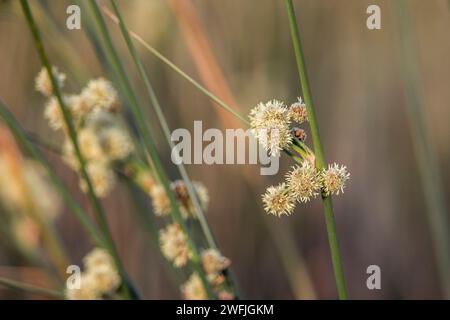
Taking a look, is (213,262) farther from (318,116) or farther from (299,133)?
(318,116)

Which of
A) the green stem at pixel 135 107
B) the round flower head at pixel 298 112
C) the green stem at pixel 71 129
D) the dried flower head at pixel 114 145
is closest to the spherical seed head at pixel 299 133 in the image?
the round flower head at pixel 298 112

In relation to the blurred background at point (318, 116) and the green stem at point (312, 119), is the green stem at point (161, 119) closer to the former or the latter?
the green stem at point (312, 119)

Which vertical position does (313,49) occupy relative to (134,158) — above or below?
above

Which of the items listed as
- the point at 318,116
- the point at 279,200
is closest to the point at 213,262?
the point at 279,200

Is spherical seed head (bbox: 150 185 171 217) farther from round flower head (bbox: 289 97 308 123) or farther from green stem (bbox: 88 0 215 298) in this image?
round flower head (bbox: 289 97 308 123)
